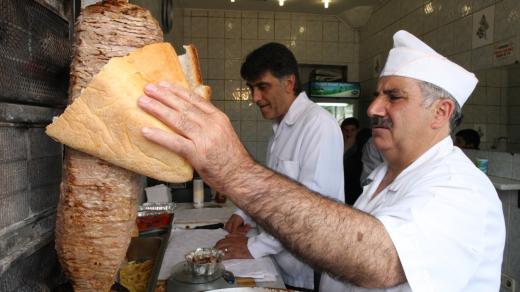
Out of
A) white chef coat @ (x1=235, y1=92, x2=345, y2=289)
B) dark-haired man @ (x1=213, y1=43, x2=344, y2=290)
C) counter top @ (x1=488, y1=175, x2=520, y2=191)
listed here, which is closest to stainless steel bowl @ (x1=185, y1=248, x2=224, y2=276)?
dark-haired man @ (x1=213, y1=43, x2=344, y2=290)

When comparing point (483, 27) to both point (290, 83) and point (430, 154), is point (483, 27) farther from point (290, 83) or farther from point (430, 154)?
point (430, 154)

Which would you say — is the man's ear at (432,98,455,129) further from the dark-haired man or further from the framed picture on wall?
the framed picture on wall

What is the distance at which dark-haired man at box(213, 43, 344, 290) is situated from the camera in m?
2.15

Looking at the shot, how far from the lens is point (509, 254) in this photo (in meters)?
3.32

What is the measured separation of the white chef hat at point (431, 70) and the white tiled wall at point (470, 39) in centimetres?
241

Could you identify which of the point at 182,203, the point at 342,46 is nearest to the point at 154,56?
the point at 182,203

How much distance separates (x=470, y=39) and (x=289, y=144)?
2.63 metres

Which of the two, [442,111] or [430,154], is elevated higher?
[442,111]

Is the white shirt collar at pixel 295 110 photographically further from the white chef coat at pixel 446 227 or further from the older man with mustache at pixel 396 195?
the white chef coat at pixel 446 227

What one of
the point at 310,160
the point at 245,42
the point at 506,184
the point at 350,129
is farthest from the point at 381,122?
the point at 245,42

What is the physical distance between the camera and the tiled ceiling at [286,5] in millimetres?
5648

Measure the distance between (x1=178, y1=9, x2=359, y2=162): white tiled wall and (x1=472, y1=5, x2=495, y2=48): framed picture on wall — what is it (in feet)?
8.85

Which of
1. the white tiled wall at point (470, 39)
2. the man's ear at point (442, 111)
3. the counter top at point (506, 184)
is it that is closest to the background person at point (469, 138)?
the white tiled wall at point (470, 39)

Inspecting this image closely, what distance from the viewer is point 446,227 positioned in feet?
3.38
